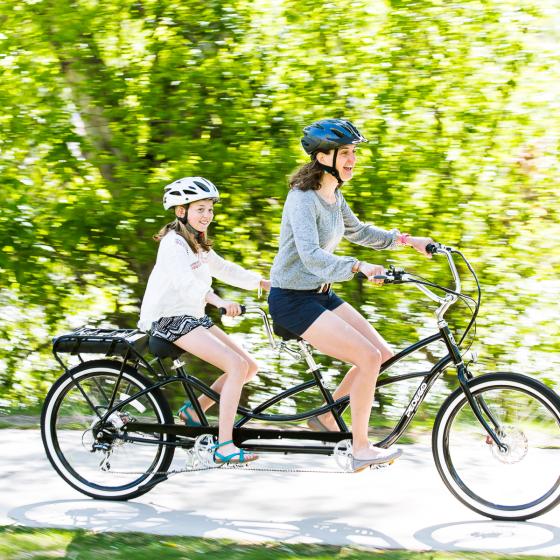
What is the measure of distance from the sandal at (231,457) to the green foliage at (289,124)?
2592 millimetres

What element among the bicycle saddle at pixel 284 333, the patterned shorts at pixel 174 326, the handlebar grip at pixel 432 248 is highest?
the handlebar grip at pixel 432 248

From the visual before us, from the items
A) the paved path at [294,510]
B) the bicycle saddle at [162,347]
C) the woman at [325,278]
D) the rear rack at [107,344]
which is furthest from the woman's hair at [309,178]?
the paved path at [294,510]

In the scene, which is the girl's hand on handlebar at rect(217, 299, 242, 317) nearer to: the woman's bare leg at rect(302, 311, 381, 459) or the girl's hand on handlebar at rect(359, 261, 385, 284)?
the woman's bare leg at rect(302, 311, 381, 459)

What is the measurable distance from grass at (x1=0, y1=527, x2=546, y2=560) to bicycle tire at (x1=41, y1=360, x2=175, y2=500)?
2.29 ft

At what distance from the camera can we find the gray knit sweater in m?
5.04

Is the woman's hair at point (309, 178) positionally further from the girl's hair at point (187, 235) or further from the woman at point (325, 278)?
the girl's hair at point (187, 235)

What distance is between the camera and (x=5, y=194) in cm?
793

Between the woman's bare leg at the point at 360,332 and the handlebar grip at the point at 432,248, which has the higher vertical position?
the handlebar grip at the point at 432,248

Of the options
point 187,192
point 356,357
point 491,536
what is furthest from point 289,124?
point 491,536

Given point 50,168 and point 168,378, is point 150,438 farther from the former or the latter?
point 50,168

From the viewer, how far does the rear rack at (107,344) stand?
5484mm

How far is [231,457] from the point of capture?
5.33 metres

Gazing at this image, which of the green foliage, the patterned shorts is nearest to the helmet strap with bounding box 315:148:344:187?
the patterned shorts

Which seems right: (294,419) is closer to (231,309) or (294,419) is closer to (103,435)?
(231,309)
